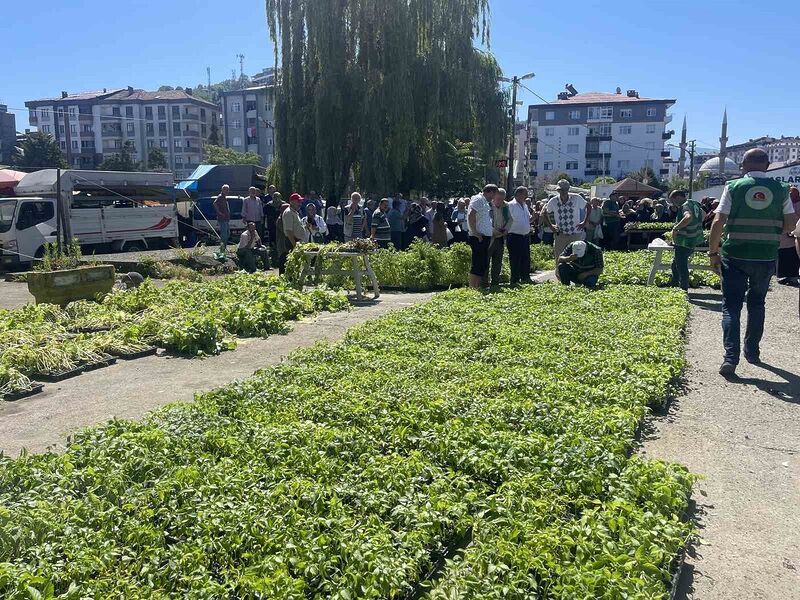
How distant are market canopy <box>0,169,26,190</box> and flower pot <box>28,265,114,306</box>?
78.8 ft

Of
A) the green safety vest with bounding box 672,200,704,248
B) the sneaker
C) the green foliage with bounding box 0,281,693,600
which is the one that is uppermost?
the green safety vest with bounding box 672,200,704,248

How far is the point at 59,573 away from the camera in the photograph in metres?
2.92

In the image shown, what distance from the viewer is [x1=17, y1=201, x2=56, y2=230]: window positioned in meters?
20.0

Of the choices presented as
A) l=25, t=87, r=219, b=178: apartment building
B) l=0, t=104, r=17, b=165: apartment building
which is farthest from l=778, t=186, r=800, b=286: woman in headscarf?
l=25, t=87, r=219, b=178: apartment building

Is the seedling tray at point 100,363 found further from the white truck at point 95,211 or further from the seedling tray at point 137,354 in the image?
the white truck at point 95,211

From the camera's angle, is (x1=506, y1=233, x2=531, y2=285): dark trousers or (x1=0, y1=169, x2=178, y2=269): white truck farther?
(x1=0, y1=169, x2=178, y2=269): white truck

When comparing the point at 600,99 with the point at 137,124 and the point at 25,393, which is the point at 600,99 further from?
the point at 25,393

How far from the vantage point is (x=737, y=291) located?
6.93 meters

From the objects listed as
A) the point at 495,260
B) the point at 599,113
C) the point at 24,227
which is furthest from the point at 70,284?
the point at 599,113

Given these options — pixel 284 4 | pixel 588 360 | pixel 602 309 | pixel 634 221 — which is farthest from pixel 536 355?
pixel 284 4

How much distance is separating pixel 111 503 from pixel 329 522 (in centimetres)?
120

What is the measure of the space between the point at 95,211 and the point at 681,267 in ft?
64.0

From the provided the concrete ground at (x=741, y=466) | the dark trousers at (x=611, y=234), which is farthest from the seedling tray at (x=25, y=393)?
the dark trousers at (x=611, y=234)

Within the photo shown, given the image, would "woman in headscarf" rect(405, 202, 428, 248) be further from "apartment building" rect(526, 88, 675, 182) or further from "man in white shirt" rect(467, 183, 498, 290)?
"apartment building" rect(526, 88, 675, 182)
